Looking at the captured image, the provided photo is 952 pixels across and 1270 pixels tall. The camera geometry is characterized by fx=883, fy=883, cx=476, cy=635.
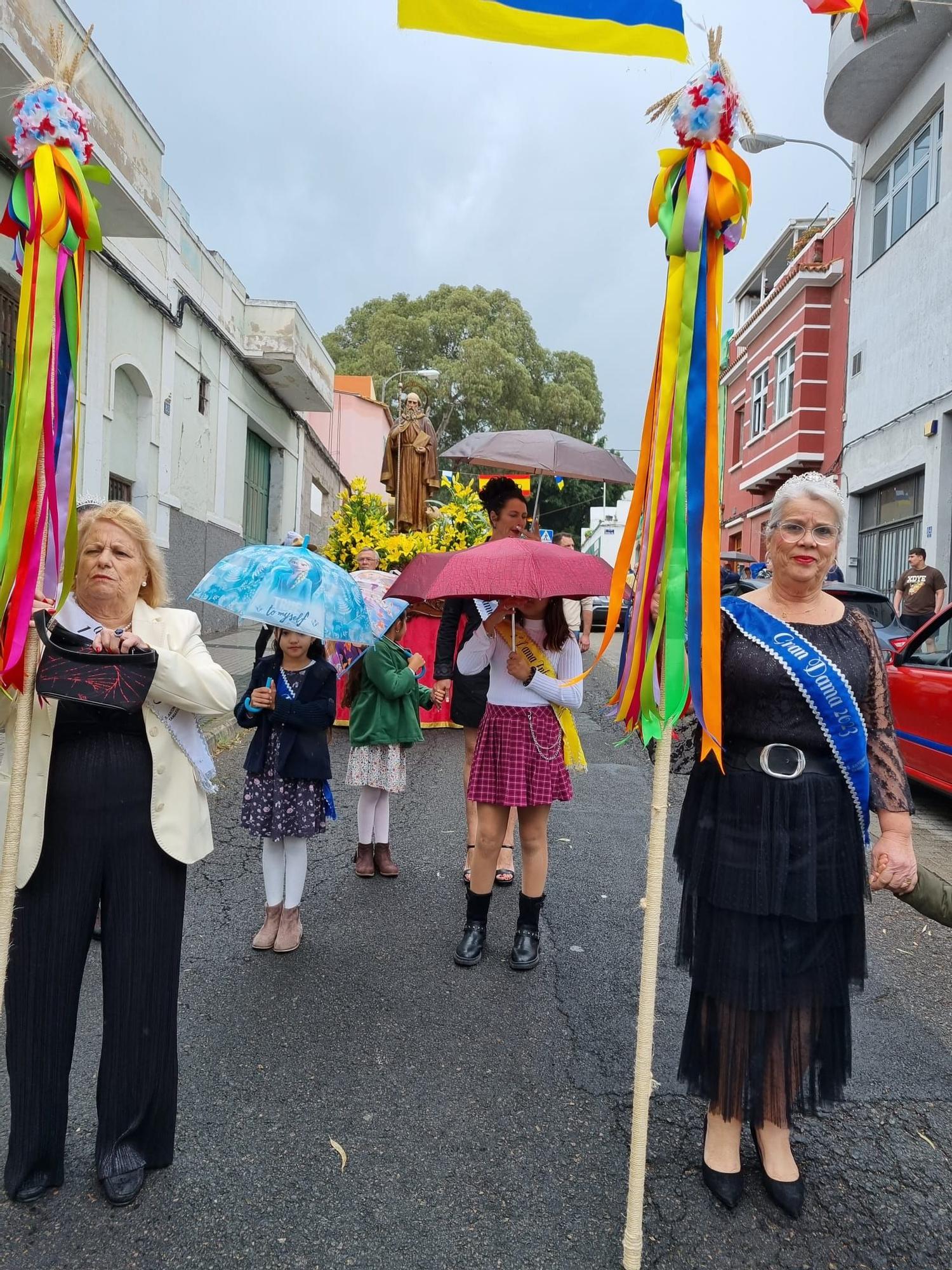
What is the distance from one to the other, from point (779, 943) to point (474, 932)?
1.76m

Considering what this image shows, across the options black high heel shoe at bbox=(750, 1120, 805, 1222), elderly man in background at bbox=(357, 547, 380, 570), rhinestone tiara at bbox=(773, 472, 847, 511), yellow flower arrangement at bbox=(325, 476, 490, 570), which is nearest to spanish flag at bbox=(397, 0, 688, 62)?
rhinestone tiara at bbox=(773, 472, 847, 511)

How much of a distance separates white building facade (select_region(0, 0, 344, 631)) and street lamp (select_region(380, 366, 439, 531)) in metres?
2.79

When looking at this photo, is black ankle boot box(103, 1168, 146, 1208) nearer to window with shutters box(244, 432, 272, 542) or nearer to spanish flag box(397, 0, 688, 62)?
spanish flag box(397, 0, 688, 62)

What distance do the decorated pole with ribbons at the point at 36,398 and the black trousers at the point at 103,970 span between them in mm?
154

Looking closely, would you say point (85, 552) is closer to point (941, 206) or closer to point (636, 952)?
point (636, 952)

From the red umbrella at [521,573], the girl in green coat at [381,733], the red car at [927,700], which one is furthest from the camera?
the red car at [927,700]

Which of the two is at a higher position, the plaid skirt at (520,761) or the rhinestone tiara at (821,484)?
the rhinestone tiara at (821,484)

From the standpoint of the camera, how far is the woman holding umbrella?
14.6ft

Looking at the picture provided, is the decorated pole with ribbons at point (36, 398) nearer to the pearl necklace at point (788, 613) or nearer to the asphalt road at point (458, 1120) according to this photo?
the asphalt road at point (458, 1120)

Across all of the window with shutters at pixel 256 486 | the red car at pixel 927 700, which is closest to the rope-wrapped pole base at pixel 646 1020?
the red car at pixel 927 700

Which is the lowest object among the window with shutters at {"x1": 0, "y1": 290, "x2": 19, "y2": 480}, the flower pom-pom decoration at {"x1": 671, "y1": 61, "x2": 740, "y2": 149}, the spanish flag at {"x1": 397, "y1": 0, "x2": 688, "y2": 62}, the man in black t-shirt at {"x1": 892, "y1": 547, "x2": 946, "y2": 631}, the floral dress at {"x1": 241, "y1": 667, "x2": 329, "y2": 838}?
the floral dress at {"x1": 241, "y1": 667, "x2": 329, "y2": 838}

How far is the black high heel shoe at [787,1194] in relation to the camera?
7.61 ft

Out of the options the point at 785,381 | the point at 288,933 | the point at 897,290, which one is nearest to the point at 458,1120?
the point at 288,933

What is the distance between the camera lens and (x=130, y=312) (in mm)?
12062
